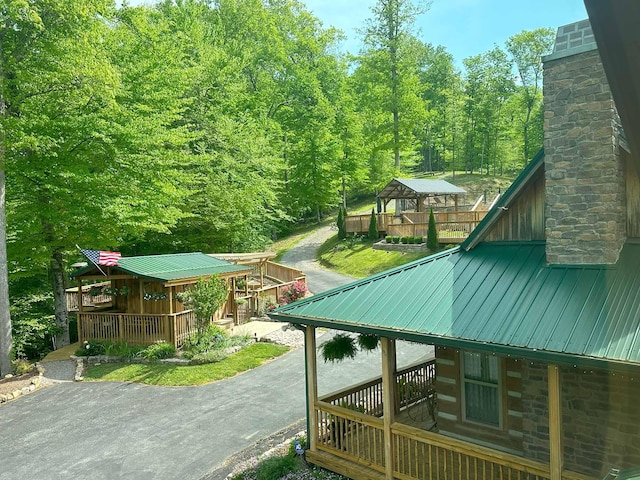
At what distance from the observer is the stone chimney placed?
22.8 ft

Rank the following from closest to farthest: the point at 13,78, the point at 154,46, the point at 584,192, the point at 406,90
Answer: the point at 584,192 < the point at 13,78 < the point at 154,46 < the point at 406,90

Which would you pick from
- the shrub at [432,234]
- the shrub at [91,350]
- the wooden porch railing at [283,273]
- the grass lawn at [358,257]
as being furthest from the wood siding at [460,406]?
the shrub at [432,234]

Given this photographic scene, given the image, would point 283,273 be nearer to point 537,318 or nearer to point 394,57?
point 537,318

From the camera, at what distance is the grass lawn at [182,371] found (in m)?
14.4

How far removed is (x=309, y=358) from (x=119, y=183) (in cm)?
1195

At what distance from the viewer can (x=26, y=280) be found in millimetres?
22188

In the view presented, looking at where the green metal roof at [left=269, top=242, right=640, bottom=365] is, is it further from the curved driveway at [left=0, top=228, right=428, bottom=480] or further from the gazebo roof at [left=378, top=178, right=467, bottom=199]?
the gazebo roof at [left=378, top=178, right=467, bottom=199]

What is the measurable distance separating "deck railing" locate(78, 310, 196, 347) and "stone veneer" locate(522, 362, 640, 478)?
1295 cm

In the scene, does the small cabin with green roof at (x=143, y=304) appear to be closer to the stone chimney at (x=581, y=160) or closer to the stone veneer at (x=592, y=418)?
the stone veneer at (x=592, y=418)

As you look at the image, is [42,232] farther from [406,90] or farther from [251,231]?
[406,90]

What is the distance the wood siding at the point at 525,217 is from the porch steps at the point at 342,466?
4.72 m

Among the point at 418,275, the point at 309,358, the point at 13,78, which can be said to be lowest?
the point at 309,358

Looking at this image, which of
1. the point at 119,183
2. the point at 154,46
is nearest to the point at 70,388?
the point at 119,183

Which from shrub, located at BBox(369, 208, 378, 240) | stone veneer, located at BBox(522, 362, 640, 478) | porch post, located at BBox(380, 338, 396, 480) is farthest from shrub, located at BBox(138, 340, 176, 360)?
shrub, located at BBox(369, 208, 378, 240)
